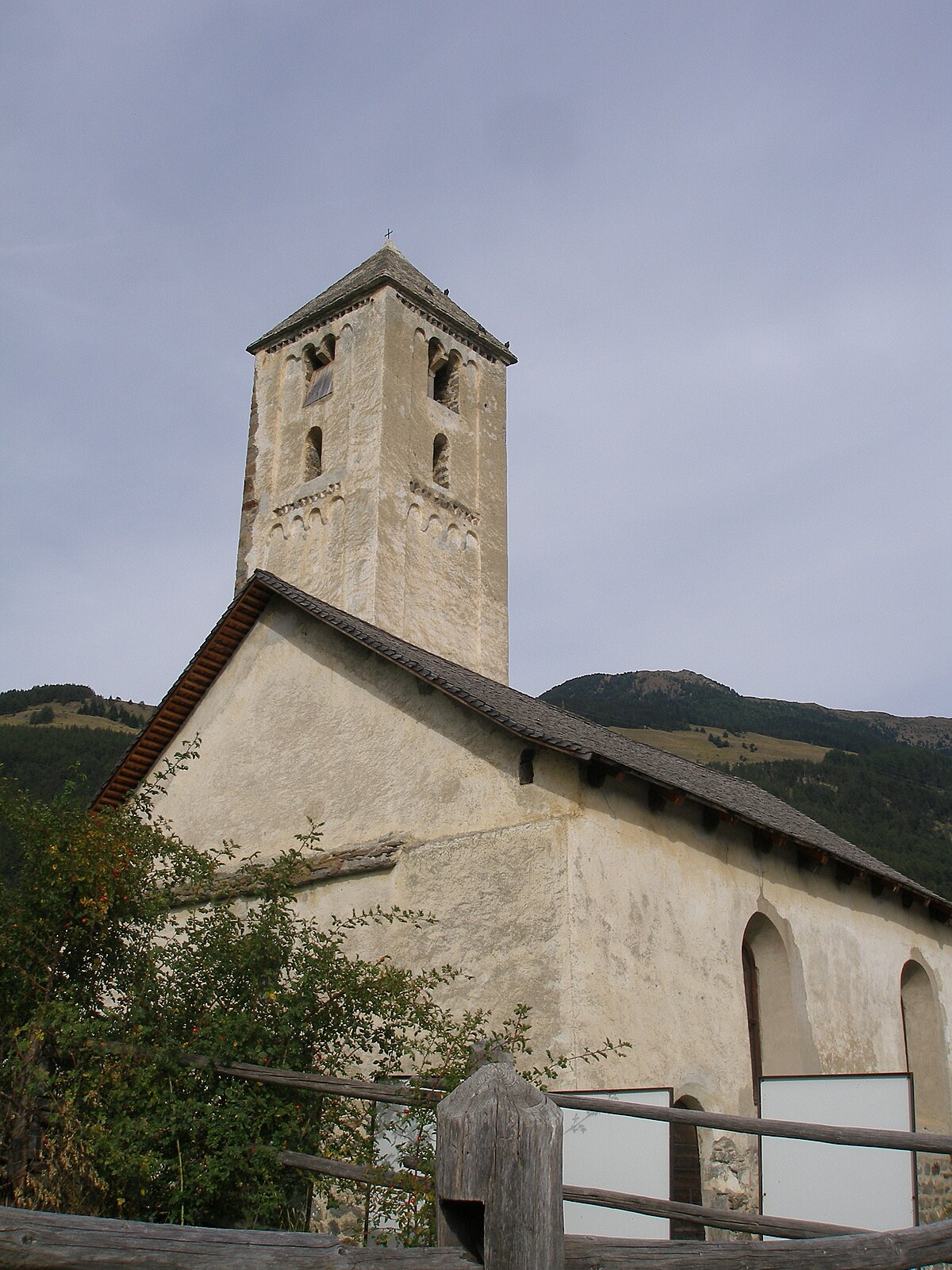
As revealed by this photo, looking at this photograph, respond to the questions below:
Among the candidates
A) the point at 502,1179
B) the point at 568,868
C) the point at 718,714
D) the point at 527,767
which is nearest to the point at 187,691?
the point at 527,767

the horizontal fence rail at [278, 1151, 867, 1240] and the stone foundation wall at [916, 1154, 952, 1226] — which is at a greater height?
the horizontal fence rail at [278, 1151, 867, 1240]

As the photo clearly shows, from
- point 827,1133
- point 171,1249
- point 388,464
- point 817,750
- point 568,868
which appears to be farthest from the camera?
point 817,750

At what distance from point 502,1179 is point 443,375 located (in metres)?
25.5

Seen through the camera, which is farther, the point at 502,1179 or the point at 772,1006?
the point at 772,1006

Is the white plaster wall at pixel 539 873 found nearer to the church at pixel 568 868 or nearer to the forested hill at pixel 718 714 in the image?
the church at pixel 568 868

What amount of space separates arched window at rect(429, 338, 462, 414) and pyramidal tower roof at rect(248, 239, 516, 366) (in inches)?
29.8

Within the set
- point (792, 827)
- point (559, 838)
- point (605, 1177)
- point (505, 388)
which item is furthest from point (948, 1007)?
point (505, 388)

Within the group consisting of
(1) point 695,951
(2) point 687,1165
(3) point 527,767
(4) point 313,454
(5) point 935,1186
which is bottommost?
(5) point 935,1186

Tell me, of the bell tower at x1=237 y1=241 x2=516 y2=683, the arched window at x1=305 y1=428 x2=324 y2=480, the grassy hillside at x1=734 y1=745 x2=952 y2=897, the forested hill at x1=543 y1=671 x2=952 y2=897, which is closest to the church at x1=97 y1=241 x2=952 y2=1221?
the bell tower at x1=237 y1=241 x2=516 y2=683

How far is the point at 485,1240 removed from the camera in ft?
11.6

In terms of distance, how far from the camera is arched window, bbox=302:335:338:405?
2636 cm

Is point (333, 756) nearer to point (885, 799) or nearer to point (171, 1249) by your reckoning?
point (171, 1249)

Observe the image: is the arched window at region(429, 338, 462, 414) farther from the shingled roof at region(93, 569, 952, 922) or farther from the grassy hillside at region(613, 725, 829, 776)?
the grassy hillside at region(613, 725, 829, 776)

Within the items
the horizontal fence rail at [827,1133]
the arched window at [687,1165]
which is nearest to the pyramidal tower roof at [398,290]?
the arched window at [687,1165]
